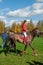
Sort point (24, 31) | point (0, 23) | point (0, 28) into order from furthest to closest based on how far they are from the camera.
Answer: point (0, 23)
point (0, 28)
point (24, 31)

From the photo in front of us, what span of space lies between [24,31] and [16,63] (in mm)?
3610

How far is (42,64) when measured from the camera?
1179cm

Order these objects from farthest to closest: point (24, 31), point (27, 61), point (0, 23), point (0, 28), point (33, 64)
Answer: point (0, 23) < point (0, 28) < point (24, 31) < point (27, 61) < point (33, 64)

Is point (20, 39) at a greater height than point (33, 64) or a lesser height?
greater

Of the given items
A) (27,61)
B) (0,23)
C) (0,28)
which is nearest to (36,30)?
(27,61)

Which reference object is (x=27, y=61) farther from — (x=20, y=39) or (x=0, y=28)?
(x=0, y=28)

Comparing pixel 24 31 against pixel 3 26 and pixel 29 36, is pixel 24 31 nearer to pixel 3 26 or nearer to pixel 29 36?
pixel 29 36

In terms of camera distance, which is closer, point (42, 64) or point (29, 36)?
point (42, 64)

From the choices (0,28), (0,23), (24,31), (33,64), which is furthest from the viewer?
(0,23)

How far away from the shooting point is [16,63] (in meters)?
12.0

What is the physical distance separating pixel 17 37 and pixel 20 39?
0.88ft

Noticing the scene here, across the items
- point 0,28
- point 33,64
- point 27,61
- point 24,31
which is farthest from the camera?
point 0,28

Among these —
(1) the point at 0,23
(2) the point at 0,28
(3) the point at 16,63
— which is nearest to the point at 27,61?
(3) the point at 16,63

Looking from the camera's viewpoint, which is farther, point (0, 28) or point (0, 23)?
point (0, 23)
